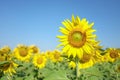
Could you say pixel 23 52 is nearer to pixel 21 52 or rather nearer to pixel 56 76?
pixel 21 52

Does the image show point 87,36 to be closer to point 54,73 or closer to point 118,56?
point 54,73

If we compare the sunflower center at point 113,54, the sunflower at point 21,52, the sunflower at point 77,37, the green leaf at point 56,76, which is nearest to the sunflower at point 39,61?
the sunflower at point 21,52

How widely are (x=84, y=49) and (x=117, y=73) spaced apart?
497cm

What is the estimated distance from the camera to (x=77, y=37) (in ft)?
13.3

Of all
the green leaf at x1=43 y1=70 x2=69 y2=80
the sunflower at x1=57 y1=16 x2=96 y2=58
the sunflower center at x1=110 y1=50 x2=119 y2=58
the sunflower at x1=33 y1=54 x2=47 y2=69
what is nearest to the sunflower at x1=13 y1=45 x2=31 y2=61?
the sunflower at x1=33 y1=54 x2=47 y2=69

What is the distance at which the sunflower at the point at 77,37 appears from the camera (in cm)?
395

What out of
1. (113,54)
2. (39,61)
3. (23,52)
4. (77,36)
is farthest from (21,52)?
(77,36)

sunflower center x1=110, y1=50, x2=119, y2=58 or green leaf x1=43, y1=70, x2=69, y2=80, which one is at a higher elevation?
sunflower center x1=110, y1=50, x2=119, y2=58

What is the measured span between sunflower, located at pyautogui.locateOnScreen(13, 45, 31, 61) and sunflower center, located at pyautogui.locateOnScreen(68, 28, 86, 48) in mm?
6971

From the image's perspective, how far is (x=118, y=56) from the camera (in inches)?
359

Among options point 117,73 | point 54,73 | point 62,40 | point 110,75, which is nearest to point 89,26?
point 62,40

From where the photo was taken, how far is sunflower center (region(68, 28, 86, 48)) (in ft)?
13.2

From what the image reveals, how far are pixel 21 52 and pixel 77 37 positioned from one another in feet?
23.9

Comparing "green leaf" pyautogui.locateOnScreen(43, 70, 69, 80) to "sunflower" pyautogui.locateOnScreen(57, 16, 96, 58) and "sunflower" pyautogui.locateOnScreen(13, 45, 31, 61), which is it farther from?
"sunflower" pyautogui.locateOnScreen(13, 45, 31, 61)
